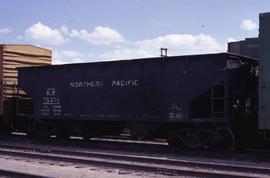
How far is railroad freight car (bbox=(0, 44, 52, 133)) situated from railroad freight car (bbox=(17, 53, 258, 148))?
3.26 ft

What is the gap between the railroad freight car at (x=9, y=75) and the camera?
20.1 m

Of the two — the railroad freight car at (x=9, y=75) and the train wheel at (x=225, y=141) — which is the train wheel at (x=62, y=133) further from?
the train wheel at (x=225, y=141)

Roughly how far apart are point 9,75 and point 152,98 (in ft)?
23.8

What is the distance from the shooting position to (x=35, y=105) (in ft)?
63.8

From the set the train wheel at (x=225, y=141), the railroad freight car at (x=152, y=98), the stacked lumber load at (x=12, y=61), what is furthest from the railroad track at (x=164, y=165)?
the stacked lumber load at (x=12, y=61)

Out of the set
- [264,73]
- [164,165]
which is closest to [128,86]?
[264,73]

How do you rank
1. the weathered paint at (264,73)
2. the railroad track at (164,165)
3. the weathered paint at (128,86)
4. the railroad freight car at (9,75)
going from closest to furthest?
the railroad track at (164,165) → the weathered paint at (264,73) → the weathered paint at (128,86) → the railroad freight car at (9,75)

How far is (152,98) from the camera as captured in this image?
16.3m

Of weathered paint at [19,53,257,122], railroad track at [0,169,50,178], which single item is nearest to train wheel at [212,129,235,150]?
weathered paint at [19,53,257,122]

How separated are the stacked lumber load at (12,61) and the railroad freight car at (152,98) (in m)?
1.23

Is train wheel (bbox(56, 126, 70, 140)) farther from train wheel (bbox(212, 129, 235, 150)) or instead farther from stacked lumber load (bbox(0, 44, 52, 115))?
train wheel (bbox(212, 129, 235, 150))

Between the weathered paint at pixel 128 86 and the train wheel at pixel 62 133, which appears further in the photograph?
the train wheel at pixel 62 133

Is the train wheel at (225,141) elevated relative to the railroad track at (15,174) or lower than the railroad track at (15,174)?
elevated

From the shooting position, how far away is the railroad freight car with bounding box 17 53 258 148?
1496cm
